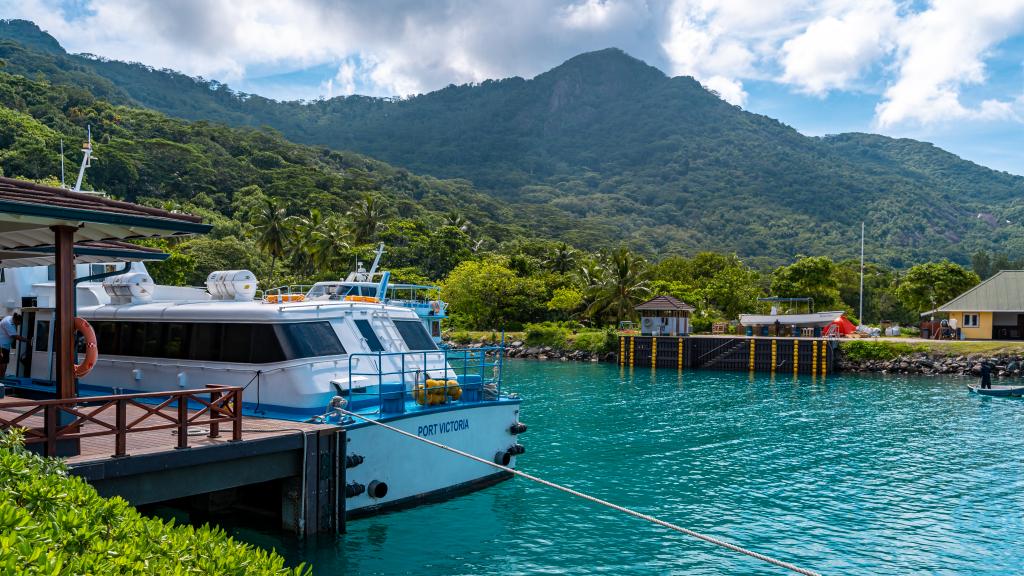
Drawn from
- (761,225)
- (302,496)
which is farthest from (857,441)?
(761,225)

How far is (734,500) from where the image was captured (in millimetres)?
17453

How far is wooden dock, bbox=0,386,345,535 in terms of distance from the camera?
9844 mm

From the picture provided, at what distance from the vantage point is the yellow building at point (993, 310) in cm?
5788

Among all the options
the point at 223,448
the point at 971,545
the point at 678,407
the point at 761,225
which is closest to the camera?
the point at 223,448

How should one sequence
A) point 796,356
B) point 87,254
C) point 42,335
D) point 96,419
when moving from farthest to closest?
1. point 796,356
2. point 42,335
3. point 87,254
4. point 96,419

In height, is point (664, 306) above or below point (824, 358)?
above

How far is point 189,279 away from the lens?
215 feet

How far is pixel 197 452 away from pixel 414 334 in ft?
24.9

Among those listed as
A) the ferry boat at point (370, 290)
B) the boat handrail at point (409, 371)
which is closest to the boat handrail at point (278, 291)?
the ferry boat at point (370, 290)

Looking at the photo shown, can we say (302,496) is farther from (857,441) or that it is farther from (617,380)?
(617,380)

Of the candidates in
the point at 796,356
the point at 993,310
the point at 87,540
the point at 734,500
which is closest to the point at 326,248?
the point at 796,356

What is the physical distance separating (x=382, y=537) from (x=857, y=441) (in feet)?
62.0

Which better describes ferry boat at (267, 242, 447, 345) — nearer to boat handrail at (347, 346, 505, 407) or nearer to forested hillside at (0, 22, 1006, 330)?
boat handrail at (347, 346, 505, 407)

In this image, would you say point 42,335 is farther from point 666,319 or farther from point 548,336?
point 548,336
